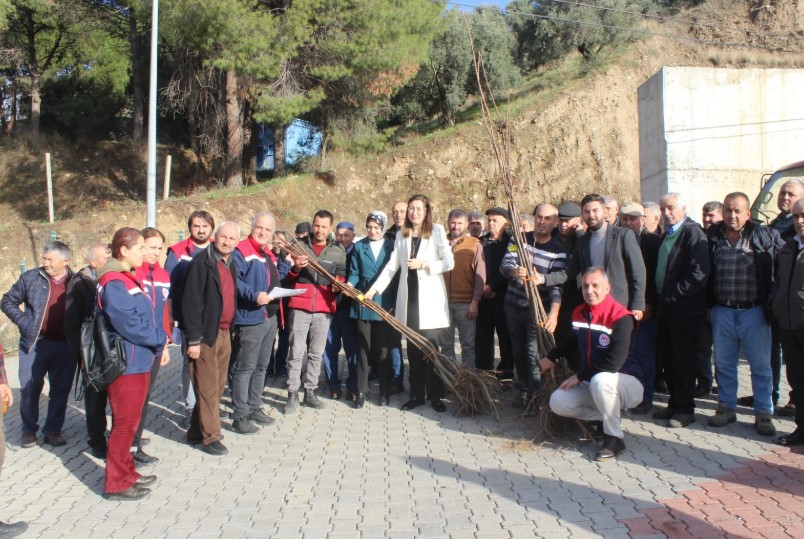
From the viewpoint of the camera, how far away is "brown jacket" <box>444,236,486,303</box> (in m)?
6.76

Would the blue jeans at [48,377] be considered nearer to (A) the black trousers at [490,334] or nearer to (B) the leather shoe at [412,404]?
(B) the leather shoe at [412,404]

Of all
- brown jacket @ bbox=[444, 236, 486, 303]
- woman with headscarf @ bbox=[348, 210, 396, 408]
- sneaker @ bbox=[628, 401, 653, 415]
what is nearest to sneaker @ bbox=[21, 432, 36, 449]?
woman with headscarf @ bbox=[348, 210, 396, 408]

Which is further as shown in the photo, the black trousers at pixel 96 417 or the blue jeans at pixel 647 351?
→ the blue jeans at pixel 647 351

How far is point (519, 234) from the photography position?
608 cm

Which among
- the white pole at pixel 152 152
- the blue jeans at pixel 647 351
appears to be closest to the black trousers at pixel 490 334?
the blue jeans at pixel 647 351

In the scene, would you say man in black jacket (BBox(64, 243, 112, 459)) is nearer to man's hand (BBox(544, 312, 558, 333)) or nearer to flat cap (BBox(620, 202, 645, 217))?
man's hand (BBox(544, 312, 558, 333))

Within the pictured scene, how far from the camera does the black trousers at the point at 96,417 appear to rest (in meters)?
5.27

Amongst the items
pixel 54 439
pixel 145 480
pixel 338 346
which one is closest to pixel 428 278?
pixel 338 346

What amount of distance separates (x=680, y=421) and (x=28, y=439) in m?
5.60

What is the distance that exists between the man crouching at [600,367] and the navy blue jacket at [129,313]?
3.07 meters

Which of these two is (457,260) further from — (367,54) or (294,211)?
(294,211)

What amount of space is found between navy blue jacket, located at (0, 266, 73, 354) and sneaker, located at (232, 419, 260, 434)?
1.82m

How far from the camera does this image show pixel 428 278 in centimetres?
645

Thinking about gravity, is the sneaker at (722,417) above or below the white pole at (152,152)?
below
